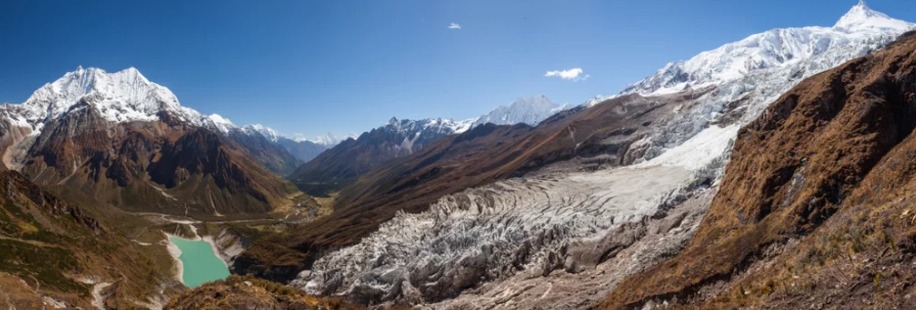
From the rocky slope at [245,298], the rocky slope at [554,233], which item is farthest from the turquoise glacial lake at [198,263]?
the rocky slope at [245,298]

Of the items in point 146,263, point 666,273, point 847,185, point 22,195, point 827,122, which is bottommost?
point 666,273

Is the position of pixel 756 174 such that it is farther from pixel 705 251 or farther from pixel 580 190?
pixel 580 190

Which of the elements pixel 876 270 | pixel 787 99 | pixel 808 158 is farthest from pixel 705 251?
pixel 787 99

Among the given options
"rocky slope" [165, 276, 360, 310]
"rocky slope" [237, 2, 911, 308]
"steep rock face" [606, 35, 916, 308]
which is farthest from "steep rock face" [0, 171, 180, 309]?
"steep rock face" [606, 35, 916, 308]

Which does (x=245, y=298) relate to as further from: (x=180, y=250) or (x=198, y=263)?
(x=180, y=250)

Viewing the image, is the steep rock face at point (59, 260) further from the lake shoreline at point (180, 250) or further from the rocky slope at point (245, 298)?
the rocky slope at point (245, 298)
